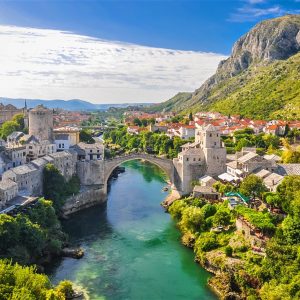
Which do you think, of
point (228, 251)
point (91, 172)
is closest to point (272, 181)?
point (228, 251)

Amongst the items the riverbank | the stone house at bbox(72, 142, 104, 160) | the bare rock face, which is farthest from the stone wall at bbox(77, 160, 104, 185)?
the bare rock face

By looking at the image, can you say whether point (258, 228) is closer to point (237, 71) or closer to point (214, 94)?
point (214, 94)

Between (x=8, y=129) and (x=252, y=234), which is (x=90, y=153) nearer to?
(x=8, y=129)

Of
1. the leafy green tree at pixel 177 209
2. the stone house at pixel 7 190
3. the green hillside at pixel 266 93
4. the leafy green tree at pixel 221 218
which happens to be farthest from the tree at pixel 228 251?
the green hillside at pixel 266 93

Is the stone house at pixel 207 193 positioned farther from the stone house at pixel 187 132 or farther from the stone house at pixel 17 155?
the stone house at pixel 187 132

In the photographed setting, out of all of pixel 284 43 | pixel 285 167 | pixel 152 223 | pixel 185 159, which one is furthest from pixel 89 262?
pixel 284 43

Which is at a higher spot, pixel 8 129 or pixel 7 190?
pixel 8 129

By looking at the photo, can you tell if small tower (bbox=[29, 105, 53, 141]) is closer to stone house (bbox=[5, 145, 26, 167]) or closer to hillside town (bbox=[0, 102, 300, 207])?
hillside town (bbox=[0, 102, 300, 207])
